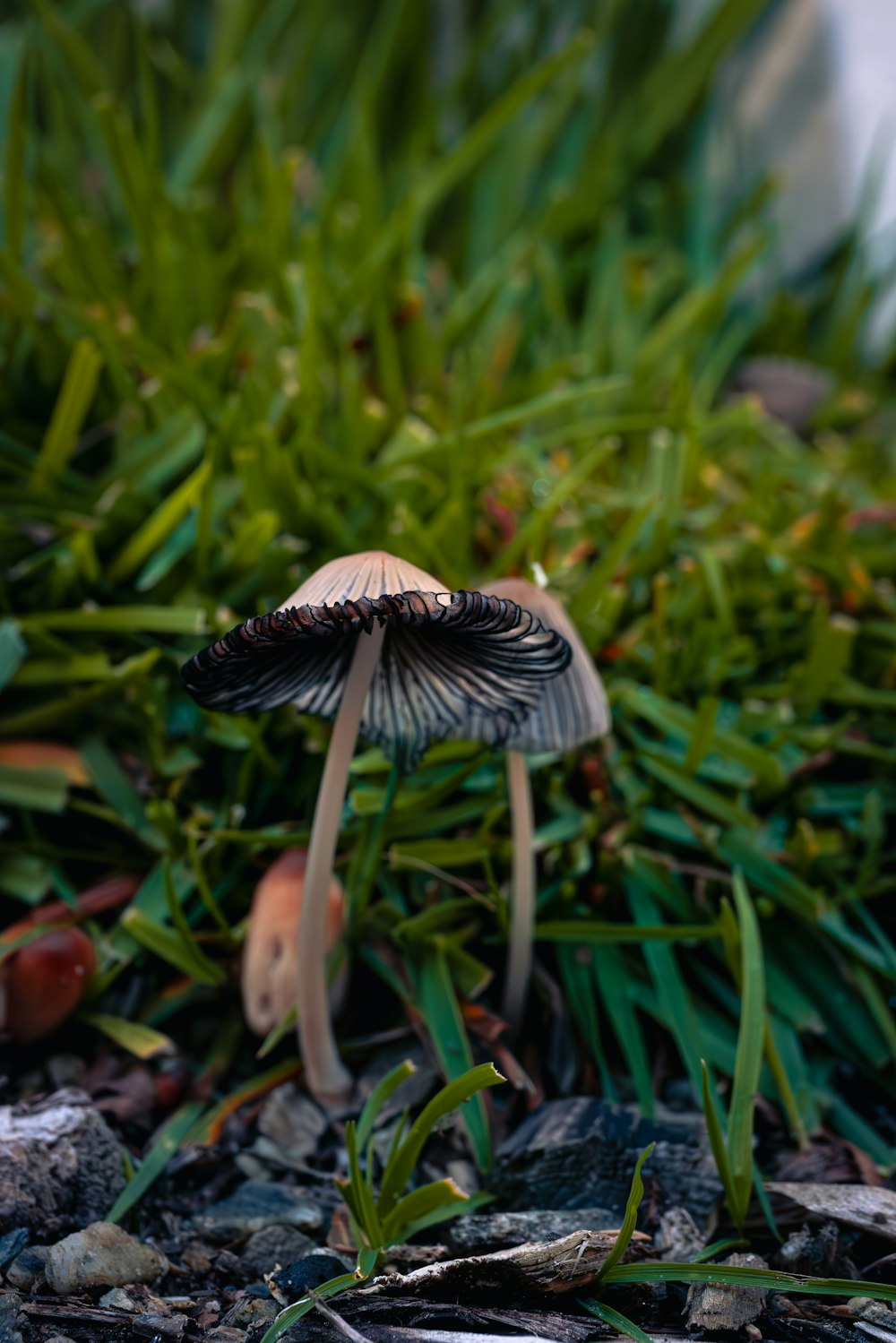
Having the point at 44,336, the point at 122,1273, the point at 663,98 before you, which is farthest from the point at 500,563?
the point at 663,98

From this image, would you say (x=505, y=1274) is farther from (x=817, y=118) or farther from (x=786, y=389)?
(x=817, y=118)

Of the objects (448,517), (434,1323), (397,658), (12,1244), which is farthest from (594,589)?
(12,1244)

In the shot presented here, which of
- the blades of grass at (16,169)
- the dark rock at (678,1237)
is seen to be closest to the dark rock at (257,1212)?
the dark rock at (678,1237)

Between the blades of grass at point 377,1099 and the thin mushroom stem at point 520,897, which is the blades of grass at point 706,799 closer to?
the thin mushroom stem at point 520,897

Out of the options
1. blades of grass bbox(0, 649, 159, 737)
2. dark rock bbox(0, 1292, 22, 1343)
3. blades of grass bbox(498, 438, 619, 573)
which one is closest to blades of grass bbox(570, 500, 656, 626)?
blades of grass bbox(498, 438, 619, 573)

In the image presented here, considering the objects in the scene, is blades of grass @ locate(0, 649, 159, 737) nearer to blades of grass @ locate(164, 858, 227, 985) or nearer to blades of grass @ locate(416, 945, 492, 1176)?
blades of grass @ locate(164, 858, 227, 985)

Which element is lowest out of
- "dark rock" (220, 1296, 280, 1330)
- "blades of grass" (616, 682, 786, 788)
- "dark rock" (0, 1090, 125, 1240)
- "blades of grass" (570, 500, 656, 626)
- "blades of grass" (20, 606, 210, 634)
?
"dark rock" (220, 1296, 280, 1330)

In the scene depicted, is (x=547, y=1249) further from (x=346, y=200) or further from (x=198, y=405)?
(x=346, y=200)
